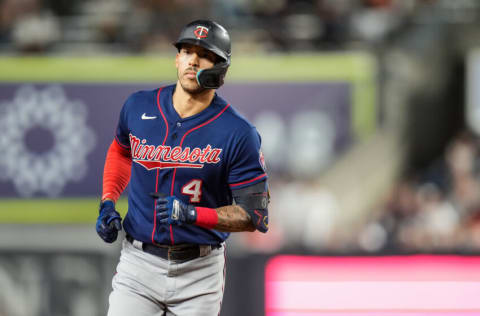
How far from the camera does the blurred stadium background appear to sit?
9.95m

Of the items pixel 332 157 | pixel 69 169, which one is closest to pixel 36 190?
pixel 69 169

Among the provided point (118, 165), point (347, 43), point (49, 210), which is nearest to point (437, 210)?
point (347, 43)

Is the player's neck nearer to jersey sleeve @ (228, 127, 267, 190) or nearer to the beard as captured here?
the beard

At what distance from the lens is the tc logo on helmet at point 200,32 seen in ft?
13.9

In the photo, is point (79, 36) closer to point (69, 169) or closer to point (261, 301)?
point (69, 169)

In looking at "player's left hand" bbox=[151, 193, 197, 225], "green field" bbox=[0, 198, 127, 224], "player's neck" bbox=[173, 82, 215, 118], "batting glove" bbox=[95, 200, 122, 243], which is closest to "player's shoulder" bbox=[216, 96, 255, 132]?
"player's neck" bbox=[173, 82, 215, 118]

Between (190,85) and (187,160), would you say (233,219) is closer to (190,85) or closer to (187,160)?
(187,160)

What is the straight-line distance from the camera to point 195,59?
426 cm

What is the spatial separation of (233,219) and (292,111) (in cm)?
659

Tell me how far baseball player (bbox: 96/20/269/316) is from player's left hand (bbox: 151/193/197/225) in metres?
0.11

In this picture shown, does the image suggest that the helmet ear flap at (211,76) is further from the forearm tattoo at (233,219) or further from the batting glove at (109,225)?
the batting glove at (109,225)

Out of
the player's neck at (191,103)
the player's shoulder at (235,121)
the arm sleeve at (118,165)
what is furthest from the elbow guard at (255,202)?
the arm sleeve at (118,165)

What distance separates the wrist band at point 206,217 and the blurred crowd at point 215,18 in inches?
271

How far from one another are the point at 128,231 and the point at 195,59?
971 millimetres
